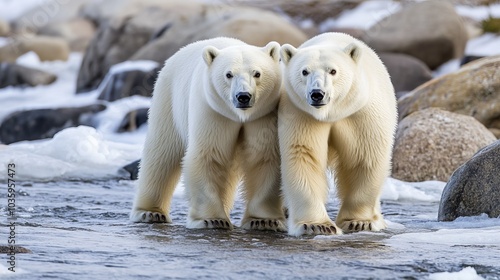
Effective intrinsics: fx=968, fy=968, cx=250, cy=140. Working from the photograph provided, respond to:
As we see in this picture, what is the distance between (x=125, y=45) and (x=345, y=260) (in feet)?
53.3

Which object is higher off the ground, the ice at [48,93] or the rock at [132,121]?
the ice at [48,93]

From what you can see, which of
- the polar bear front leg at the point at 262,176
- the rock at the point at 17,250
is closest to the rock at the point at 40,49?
the polar bear front leg at the point at 262,176

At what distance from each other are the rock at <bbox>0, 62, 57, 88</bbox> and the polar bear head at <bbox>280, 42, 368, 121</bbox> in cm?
1708

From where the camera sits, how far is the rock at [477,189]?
6.13 m

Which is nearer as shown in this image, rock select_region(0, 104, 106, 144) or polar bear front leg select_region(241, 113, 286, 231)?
polar bear front leg select_region(241, 113, 286, 231)

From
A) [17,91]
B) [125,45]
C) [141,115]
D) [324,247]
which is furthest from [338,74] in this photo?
[17,91]

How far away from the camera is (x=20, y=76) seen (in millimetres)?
21875

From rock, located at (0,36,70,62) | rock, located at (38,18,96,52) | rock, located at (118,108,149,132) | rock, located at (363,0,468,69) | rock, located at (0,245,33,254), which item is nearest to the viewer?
rock, located at (0,245,33,254)

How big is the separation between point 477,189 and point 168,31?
523 inches

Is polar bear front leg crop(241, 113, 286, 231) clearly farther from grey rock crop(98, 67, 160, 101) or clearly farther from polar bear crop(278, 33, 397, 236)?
grey rock crop(98, 67, 160, 101)

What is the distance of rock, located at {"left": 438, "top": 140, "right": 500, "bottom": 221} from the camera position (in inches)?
241

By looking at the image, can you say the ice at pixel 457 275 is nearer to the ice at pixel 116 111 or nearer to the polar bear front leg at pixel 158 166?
the polar bear front leg at pixel 158 166

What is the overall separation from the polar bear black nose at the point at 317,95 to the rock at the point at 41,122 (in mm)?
10564

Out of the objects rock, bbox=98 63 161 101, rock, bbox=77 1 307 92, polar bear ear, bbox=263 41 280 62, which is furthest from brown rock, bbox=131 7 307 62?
polar bear ear, bbox=263 41 280 62
